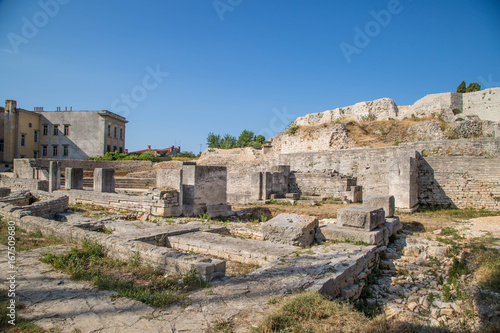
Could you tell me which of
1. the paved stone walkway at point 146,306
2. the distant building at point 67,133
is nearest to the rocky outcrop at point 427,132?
the paved stone walkway at point 146,306

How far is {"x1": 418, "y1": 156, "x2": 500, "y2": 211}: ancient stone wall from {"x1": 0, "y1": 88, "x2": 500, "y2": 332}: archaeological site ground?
0.04 m

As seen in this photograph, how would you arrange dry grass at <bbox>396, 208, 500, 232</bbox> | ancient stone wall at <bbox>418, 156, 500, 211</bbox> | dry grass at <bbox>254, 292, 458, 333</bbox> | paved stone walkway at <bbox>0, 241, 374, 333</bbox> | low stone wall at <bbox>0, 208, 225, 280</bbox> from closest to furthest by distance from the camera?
dry grass at <bbox>254, 292, 458, 333</bbox>, paved stone walkway at <bbox>0, 241, 374, 333</bbox>, low stone wall at <bbox>0, 208, 225, 280</bbox>, dry grass at <bbox>396, 208, 500, 232</bbox>, ancient stone wall at <bbox>418, 156, 500, 211</bbox>

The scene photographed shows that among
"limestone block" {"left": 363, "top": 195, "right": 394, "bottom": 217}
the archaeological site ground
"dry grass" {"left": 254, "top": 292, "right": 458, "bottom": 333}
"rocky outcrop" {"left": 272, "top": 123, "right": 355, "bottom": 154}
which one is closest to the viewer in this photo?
"dry grass" {"left": 254, "top": 292, "right": 458, "bottom": 333}

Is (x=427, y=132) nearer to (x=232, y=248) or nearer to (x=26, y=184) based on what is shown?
(x=232, y=248)

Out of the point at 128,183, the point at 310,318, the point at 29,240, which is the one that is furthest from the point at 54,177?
the point at 310,318

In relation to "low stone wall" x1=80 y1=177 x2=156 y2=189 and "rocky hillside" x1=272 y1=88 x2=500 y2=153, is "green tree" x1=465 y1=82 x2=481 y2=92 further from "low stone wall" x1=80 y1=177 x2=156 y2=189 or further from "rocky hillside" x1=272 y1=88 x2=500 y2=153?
"low stone wall" x1=80 y1=177 x2=156 y2=189

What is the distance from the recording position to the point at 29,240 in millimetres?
6031

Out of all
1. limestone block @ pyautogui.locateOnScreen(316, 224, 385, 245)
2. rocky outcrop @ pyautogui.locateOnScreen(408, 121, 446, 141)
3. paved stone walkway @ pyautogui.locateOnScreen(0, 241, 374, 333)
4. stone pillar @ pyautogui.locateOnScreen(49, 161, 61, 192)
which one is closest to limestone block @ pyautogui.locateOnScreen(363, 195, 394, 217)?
limestone block @ pyautogui.locateOnScreen(316, 224, 385, 245)

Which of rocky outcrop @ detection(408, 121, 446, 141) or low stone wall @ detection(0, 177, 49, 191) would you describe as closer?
low stone wall @ detection(0, 177, 49, 191)

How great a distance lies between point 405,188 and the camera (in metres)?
11.6

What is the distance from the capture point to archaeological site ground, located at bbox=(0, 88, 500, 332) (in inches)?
114

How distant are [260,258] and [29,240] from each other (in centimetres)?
489

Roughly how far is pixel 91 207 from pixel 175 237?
6870 millimetres

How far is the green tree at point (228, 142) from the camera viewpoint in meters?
44.3
